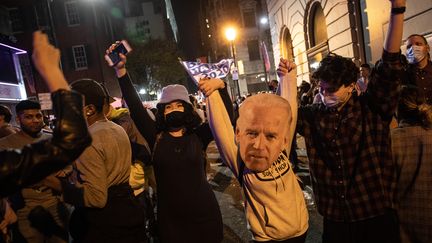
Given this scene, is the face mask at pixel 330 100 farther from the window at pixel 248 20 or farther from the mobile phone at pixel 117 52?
the window at pixel 248 20

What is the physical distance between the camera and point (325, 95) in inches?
110

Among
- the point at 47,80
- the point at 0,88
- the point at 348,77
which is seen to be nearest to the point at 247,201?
the point at 348,77

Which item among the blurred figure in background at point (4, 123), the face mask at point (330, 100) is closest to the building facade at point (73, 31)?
the blurred figure in background at point (4, 123)

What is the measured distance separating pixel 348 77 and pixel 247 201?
1182 mm

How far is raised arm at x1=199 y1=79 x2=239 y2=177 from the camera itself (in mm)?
2426

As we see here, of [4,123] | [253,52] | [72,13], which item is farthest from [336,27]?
[253,52]

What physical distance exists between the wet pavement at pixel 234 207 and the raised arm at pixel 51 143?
392 cm

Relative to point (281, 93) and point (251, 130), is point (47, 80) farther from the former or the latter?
point (281, 93)

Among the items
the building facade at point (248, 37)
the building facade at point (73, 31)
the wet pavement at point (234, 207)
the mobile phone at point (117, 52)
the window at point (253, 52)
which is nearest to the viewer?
the mobile phone at point (117, 52)

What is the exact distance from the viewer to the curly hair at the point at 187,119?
319 cm

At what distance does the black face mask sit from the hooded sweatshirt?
2.45 feet

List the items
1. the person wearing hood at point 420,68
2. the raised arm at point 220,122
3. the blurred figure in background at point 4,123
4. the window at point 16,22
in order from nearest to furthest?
the raised arm at point 220,122
the person wearing hood at point 420,68
the blurred figure in background at point 4,123
the window at point 16,22

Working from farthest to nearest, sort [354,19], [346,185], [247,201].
→ [354,19] → [346,185] → [247,201]

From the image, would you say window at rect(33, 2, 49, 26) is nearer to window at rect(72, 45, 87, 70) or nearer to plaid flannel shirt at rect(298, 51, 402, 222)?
window at rect(72, 45, 87, 70)
